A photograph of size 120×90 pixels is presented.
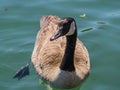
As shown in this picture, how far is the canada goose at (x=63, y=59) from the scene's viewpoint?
838cm

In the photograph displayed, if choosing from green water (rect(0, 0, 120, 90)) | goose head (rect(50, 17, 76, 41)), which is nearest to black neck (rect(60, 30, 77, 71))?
goose head (rect(50, 17, 76, 41))

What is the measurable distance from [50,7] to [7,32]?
5.27ft

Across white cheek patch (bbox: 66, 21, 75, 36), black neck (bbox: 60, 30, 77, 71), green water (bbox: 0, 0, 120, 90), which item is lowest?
green water (bbox: 0, 0, 120, 90)

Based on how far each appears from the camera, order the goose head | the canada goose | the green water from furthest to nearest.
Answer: the green water < the canada goose < the goose head

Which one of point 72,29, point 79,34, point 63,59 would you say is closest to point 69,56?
point 63,59

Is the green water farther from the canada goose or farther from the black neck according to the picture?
the black neck

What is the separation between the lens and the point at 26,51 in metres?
9.75

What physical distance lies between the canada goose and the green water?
0.73 feet

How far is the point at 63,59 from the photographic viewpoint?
8609mm

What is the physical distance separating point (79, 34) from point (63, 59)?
6.19 ft

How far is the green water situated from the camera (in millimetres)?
8898

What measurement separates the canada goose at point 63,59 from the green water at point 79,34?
0.73ft

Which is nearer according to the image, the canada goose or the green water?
the canada goose

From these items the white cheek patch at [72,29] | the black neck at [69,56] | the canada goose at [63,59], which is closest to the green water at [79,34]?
the canada goose at [63,59]
